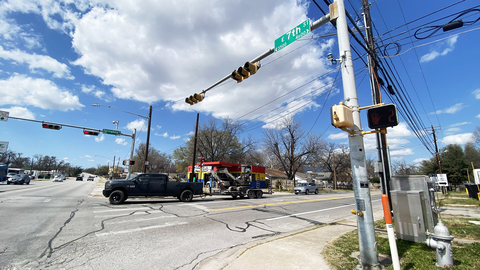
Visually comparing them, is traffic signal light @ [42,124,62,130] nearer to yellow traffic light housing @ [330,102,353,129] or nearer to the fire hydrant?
yellow traffic light housing @ [330,102,353,129]

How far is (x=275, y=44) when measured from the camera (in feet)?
23.8

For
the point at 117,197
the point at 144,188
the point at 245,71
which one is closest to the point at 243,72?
the point at 245,71

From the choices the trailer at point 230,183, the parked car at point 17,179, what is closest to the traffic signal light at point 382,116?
the trailer at point 230,183

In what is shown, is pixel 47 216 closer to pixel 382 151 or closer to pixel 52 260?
pixel 52 260

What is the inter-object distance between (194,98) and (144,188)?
6237mm

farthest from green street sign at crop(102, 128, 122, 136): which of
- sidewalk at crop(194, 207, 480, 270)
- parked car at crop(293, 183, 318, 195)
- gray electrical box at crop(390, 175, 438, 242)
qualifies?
parked car at crop(293, 183, 318, 195)

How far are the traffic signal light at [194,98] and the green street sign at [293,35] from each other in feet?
14.7

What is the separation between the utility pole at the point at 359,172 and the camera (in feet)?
12.8

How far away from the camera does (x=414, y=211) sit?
5.35m

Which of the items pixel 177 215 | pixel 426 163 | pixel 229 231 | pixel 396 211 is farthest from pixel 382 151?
pixel 426 163

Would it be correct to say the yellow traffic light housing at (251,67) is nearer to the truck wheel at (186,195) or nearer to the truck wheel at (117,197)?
the truck wheel at (186,195)

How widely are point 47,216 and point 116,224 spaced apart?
3095 millimetres

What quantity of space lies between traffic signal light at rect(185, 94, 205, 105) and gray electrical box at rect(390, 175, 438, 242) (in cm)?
814

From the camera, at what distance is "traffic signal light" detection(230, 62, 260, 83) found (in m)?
7.85
